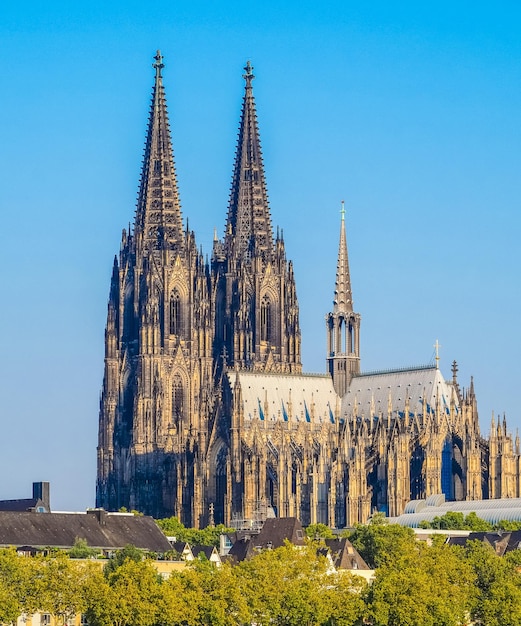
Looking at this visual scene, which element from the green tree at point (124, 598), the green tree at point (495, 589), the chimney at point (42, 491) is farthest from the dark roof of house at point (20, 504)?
the green tree at point (124, 598)

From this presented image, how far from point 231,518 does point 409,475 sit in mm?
14164

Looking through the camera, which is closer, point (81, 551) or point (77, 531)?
point (81, 551)

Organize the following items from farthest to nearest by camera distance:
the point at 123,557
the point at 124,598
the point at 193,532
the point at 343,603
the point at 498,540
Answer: the point at 193,532
the point at 498,540
the point at 123,557
the point at 343,603
the point at 124,598

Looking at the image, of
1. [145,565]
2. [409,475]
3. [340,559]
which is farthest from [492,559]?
[409,475]

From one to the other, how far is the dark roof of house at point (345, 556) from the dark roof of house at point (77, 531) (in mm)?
9957

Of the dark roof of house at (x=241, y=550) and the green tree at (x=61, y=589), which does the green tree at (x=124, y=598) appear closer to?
the green tree at (x=61, y=589)

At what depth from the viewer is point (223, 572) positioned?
127875mm

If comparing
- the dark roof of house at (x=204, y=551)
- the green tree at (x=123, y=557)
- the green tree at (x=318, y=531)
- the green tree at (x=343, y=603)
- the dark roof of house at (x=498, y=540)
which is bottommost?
the green tree at (x=343, y=603)

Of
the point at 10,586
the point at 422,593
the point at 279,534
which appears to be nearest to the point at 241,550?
the point at 279,534

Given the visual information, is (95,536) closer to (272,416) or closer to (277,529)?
(277,529)

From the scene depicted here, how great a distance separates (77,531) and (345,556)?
53.5 ft

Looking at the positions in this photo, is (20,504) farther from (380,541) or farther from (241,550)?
(380,541)

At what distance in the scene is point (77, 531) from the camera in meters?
140

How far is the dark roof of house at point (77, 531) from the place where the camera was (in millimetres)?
138250
